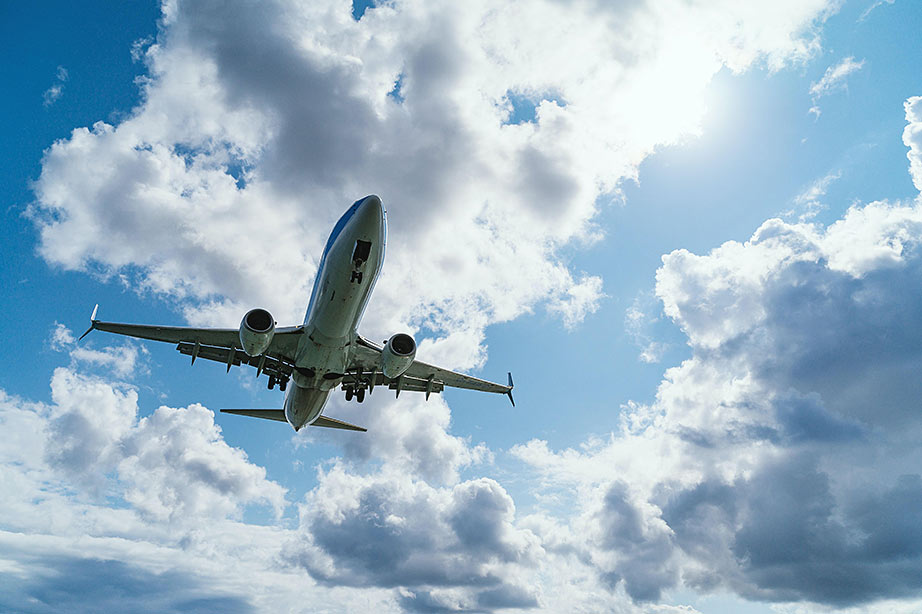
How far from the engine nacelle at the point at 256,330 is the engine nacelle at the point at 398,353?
5.65 metres

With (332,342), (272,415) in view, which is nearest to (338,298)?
(332,342)

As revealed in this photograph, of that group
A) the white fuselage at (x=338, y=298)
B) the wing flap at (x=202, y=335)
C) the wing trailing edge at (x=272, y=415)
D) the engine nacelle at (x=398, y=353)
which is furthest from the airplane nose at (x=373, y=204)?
the wing trailing edge at (x=272, y=415)

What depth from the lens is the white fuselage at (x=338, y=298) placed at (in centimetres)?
2378

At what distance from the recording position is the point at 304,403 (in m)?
32.9

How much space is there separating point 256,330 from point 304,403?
8.62m

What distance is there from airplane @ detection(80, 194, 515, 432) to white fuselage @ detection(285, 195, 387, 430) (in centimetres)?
4

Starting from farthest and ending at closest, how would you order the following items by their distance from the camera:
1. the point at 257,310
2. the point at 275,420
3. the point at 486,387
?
the point at 275,420, the point at 486,387, the point at 257,310

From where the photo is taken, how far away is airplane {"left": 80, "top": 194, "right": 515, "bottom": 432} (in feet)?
79.5

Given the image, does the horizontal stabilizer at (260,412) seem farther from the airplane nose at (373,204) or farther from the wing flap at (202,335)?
the airplane nose at (373,204)

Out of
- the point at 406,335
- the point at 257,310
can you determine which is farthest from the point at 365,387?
the point at 257,310

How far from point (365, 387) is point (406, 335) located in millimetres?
7485

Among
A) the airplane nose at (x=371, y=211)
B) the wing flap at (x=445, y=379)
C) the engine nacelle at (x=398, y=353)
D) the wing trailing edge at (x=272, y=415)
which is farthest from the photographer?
the wing trailing edge at (x=272, y=415)

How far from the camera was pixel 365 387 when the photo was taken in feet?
113

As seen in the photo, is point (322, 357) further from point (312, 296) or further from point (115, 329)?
point (115, 329)
